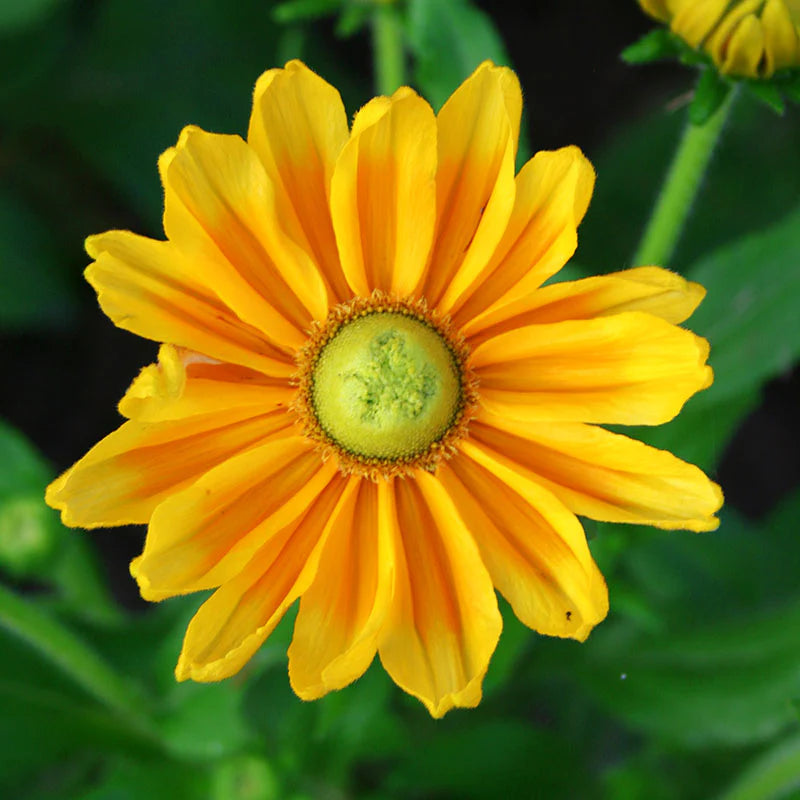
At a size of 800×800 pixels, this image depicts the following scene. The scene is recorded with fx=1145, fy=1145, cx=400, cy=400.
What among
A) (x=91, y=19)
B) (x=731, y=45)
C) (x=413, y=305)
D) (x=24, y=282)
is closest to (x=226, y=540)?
(x=413, y=305)

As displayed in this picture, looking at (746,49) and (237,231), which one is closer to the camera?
(237,231)

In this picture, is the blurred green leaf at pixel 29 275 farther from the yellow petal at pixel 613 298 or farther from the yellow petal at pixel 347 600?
the yellow petal at pixel 613 298

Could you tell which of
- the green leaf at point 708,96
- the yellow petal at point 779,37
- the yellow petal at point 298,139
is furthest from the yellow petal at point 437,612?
the yellow petal at point 779,37

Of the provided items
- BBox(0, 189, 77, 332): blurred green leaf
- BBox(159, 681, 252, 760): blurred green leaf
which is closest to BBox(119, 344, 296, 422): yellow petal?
BBox(159, 681, 252, 760): blurred green leaf

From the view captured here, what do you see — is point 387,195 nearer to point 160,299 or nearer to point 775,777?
point 160,299

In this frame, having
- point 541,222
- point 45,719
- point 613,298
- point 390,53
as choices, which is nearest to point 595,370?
point 613,298

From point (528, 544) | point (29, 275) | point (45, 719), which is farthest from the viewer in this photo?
point (29, 275)
